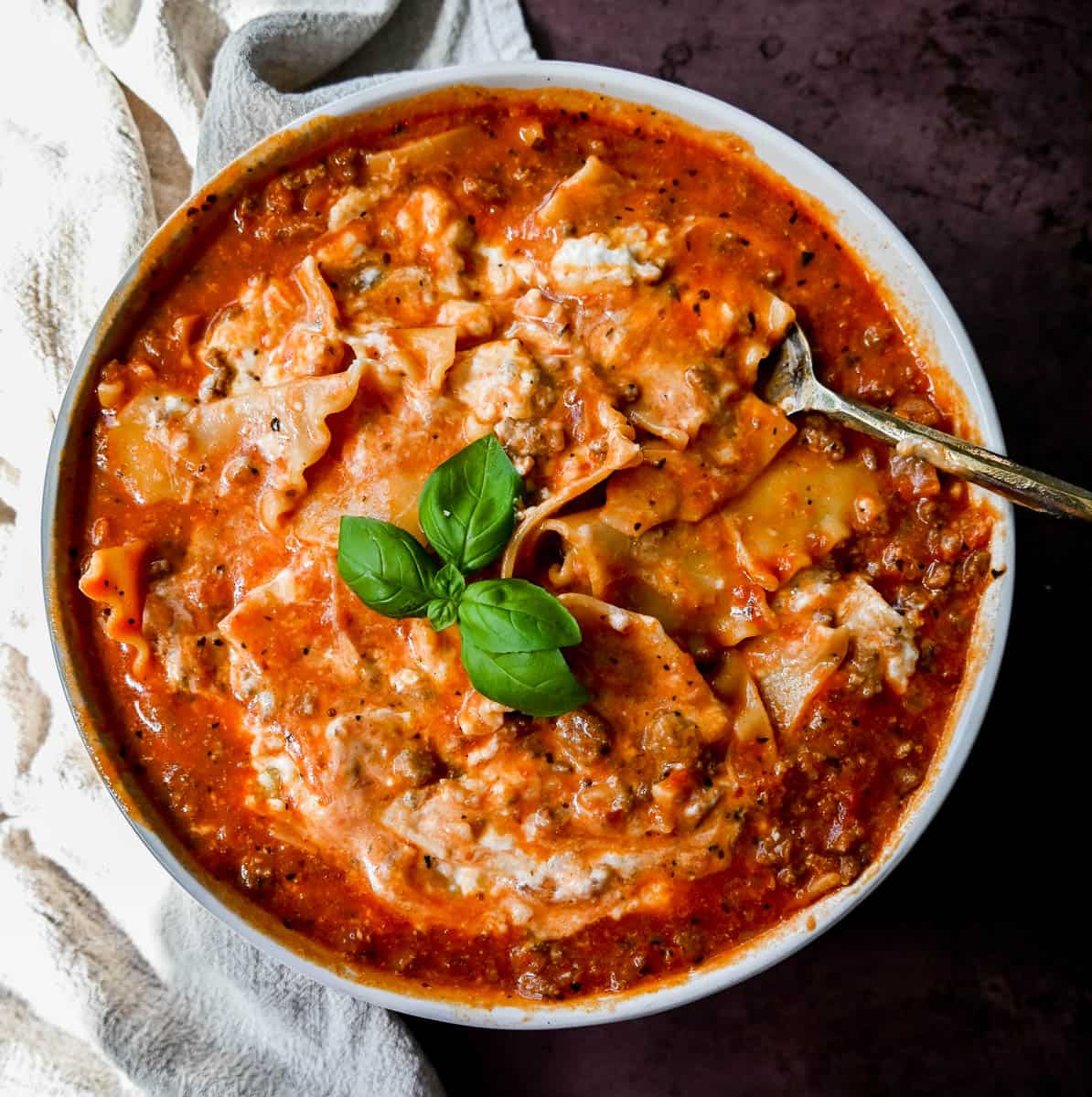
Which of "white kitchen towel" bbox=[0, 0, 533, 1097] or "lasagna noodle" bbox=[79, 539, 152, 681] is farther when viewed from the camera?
"white kitchen towel" bbox=[0, 0, 533, 1097]

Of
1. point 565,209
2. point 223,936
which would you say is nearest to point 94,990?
point 223,936

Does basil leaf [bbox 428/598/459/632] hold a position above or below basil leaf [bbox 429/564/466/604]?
below

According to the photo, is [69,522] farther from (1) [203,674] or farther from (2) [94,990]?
(2) [94,990]

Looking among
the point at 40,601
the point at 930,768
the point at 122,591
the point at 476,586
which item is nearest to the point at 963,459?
the point at 930,768

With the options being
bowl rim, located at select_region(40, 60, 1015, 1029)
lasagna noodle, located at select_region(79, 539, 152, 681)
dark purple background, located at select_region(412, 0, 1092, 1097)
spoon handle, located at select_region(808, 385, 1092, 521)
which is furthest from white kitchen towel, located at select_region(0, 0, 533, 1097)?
spoon handle, located at select_region(808, 385, 1092, 521)

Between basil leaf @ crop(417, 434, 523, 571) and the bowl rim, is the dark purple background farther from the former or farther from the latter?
basil leaf @ crop(417, 434, 523, 571)

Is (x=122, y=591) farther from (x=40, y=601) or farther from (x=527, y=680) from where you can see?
(x=527, y=680)
